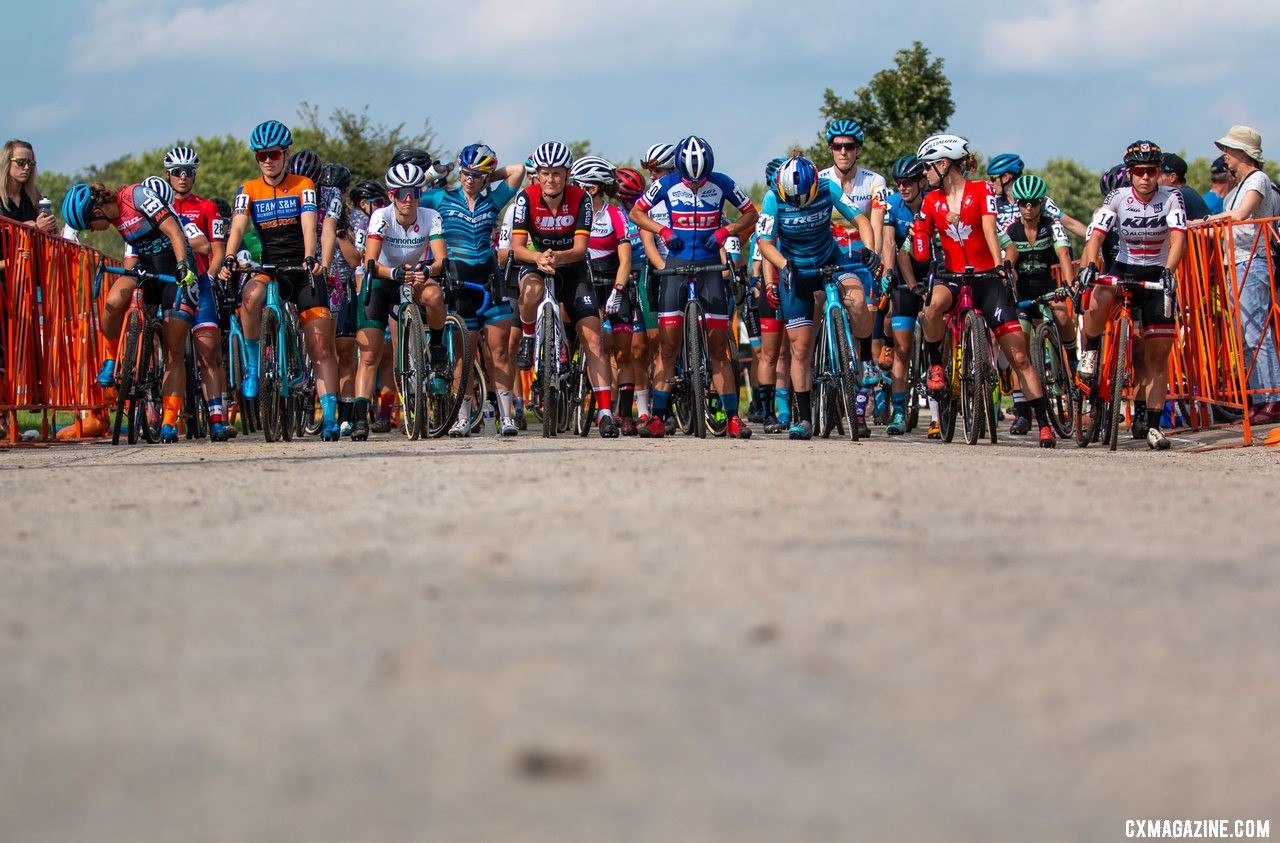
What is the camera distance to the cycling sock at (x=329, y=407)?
1509cm

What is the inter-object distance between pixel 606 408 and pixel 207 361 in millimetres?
3173

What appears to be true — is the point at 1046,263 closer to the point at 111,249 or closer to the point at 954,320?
the point at 954,320

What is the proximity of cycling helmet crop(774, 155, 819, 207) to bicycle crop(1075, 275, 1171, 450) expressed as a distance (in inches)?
94.7

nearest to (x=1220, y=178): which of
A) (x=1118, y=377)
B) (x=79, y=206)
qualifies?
(x=1118, y=377)

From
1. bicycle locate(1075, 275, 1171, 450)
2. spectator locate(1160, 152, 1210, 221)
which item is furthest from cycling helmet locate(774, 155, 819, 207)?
spectator locate(1160, 152, 1210, 221)

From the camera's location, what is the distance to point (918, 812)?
3.12 meters

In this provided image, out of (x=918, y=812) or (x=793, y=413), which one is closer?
(x=918, y=812)

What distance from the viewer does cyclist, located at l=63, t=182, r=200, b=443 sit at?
1531 cm

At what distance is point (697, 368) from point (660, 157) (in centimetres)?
218

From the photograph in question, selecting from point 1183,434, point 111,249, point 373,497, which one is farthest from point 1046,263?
point 111,249

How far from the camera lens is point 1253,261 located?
14.4 m

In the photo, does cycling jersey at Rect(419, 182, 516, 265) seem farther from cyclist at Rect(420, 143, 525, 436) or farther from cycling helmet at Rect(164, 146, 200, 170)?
cycling helmet at Rect(164, 146, 200, 170)

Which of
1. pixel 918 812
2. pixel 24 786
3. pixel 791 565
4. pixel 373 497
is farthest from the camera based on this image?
pixel 373 497

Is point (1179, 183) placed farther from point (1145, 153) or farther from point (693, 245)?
point (693, 245)
